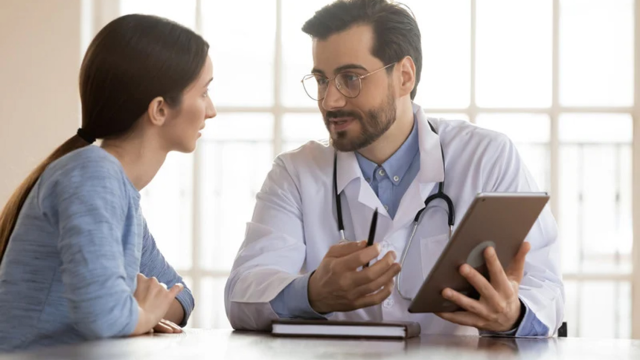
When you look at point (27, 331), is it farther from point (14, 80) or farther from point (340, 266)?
point (14, 80)

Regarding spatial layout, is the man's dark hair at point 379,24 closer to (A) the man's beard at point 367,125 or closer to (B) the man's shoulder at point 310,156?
(A) the man's beard at point 367,125

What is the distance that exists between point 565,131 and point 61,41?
91.5 inches

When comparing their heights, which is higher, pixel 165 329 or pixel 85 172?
pixel 85 172

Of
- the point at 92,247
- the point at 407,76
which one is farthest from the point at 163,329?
the point at 407,76

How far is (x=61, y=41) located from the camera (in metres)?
3.90

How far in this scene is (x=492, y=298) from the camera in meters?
1.68

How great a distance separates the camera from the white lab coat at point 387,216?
2.11m

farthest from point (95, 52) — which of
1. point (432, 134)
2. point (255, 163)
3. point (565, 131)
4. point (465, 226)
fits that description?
point (565, 131)

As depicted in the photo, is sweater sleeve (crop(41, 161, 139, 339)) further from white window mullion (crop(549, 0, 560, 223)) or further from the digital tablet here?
white window mullion (crop(549, 0, 560, 223))

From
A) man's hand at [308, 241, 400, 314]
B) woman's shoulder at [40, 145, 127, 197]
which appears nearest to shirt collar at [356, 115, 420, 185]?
man's hand at [308, 241, 400, 314]

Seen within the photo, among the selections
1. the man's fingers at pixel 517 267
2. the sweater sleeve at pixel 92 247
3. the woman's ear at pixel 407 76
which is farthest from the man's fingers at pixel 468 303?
the woman's ear at pixel 407 76

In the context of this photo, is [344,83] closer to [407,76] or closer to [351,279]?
[407,76]

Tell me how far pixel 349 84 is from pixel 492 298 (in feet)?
3.06

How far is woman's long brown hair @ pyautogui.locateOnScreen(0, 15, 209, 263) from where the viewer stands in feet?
5.57
